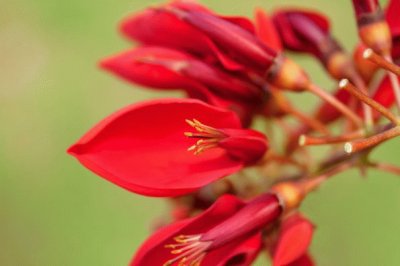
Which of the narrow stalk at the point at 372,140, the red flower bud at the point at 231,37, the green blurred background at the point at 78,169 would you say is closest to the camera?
the narrow stalk at the point at 372,140

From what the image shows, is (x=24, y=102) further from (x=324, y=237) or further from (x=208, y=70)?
(x=208, y=70)

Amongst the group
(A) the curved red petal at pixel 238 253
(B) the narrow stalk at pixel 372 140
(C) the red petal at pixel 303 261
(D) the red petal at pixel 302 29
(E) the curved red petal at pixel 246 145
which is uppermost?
(D) the red petal at pixel 302 29

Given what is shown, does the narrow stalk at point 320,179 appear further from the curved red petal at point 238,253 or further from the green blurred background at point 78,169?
the green blurred background at point 78,169

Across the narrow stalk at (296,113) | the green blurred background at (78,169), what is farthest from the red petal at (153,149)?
the green blurred background at (78,169)

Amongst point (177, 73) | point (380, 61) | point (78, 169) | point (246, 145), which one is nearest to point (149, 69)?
point (177, 73)

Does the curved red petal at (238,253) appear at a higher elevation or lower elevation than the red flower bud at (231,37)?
lower

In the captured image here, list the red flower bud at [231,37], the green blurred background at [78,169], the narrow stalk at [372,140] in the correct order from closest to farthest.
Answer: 1. the narrow stalk at [372,140]
2. the red flower bud at [231,37]
3. the green blurred background at [78,169]

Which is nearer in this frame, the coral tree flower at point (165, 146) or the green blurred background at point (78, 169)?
the coral tree flower at point (165, 146)

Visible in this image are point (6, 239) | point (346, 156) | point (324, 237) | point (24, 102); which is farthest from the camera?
point (24, 102)

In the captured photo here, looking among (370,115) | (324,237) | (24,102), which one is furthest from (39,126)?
(370,115)
